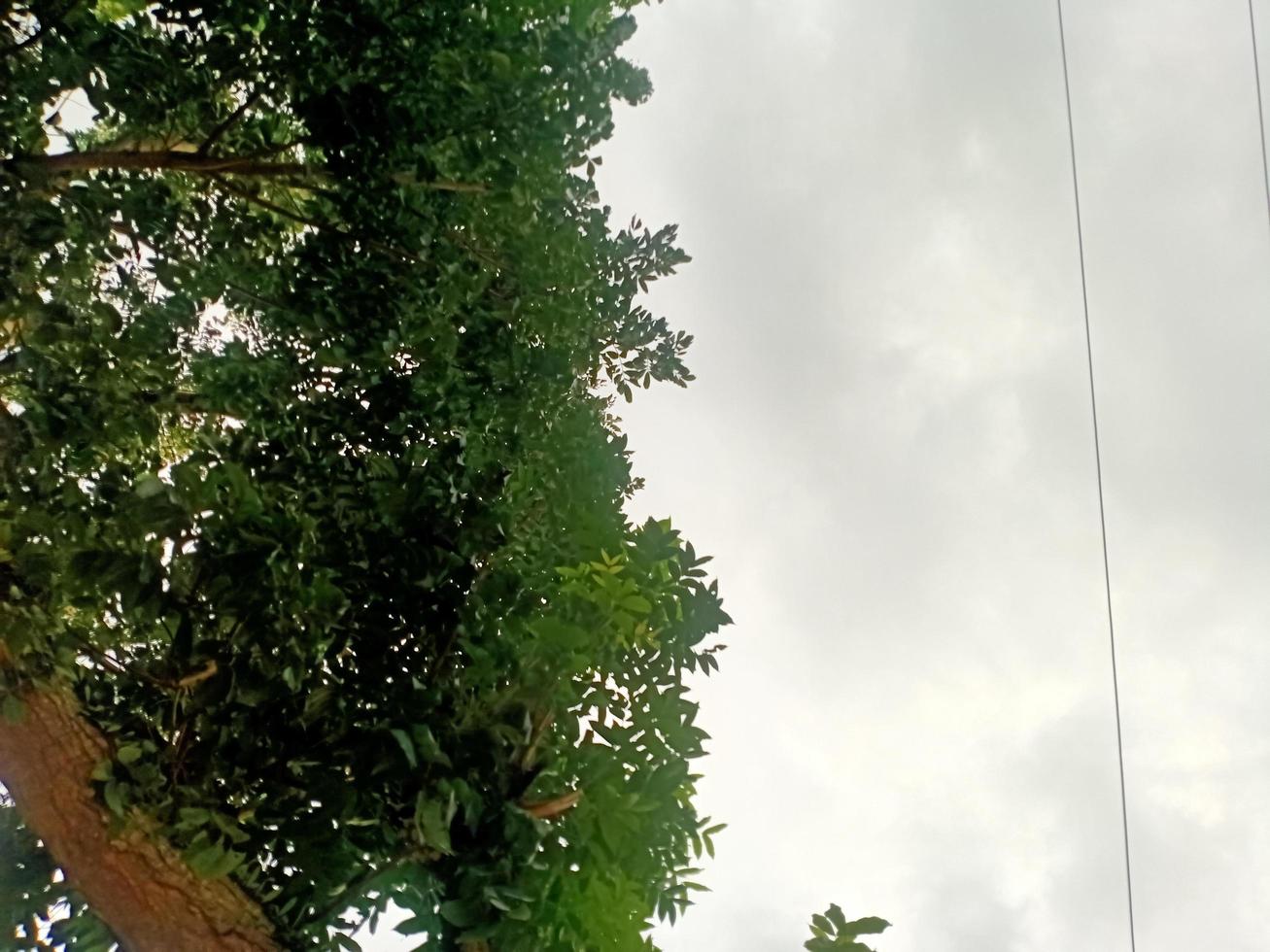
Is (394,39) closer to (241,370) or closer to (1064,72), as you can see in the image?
(241,370)

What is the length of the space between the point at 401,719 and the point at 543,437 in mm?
871

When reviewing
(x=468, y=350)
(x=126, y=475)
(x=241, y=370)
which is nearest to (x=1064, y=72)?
(x=468, y=350)

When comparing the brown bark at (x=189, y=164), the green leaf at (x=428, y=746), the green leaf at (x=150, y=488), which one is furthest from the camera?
the brown bark at (x=189, y=164)

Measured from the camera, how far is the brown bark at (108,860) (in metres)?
1.73

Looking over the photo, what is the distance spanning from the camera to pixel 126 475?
6.79ft

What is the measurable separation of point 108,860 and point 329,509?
0.87 m

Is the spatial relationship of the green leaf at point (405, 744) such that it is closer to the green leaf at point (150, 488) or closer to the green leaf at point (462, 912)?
the green leaf at point (462, 912)

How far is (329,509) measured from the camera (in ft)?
7.13

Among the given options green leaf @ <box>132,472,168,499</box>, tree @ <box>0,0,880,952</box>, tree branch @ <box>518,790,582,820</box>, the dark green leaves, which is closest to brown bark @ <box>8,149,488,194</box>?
tree @ <box>0,0,880,952</box>

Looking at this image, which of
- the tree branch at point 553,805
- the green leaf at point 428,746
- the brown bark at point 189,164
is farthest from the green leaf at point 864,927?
the brown bark at point 189,164

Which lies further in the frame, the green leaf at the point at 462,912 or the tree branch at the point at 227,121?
the tree branch at the point at 227,121

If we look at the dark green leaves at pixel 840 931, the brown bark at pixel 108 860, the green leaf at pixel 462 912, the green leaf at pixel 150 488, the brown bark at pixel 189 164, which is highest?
the brown bark at pixel 189 164

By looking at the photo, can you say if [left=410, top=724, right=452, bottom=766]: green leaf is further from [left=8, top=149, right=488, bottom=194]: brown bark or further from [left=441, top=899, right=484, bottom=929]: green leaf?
[left=8, top=149, right=488, bottom=194]: brown bark

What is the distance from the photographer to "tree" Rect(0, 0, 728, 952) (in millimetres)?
1809
